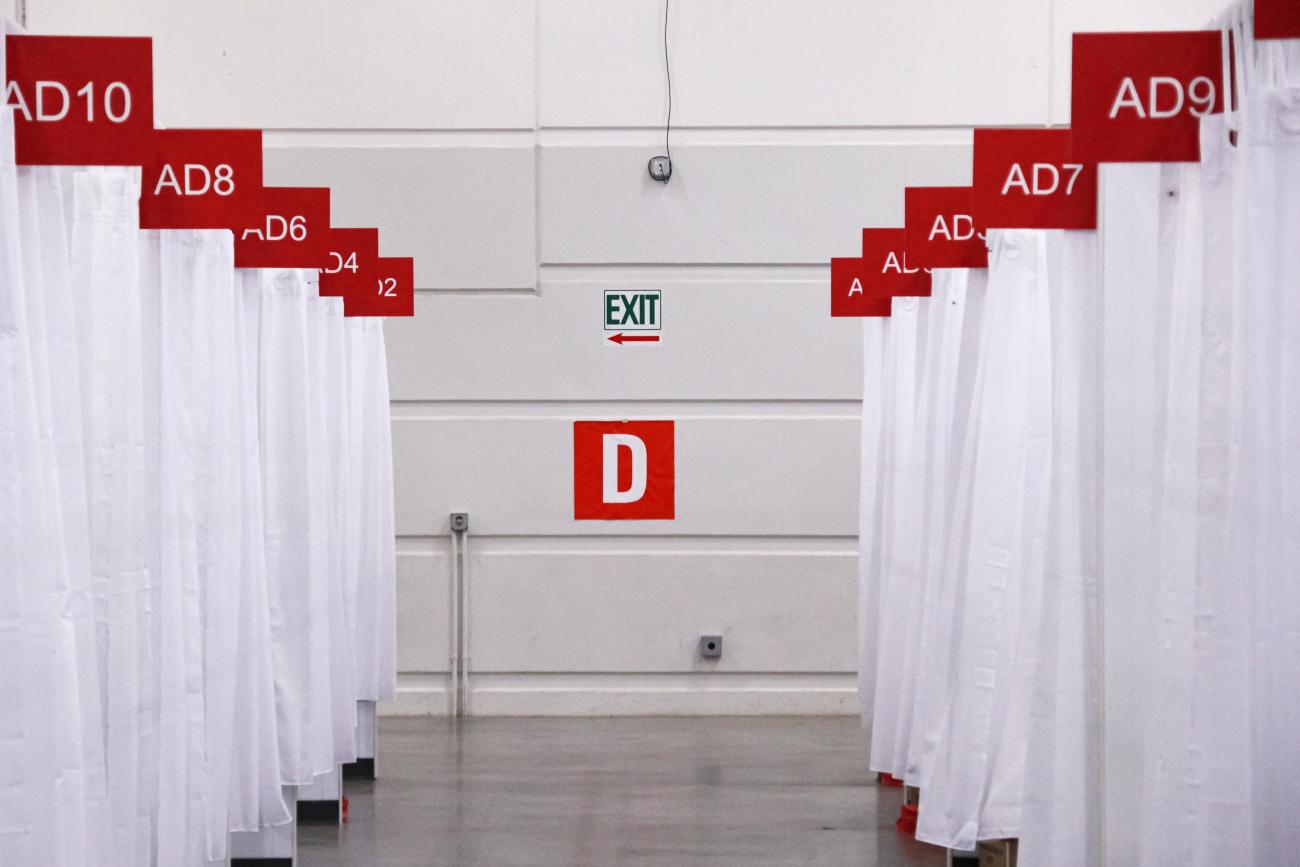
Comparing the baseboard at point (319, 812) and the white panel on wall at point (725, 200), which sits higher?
the white panel on wall at point (725, 200)

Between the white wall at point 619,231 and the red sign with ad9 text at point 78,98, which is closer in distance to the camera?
the red sign with ad9 text at point 78,98

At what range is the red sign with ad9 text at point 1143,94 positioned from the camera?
2.69 meters

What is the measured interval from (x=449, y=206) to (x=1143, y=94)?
5446mm

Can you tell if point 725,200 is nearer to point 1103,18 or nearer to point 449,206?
point 449,206

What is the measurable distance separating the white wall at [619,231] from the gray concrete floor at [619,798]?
2.17 ft

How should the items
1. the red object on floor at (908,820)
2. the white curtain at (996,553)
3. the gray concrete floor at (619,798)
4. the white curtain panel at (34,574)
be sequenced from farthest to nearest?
the red object on floor at (908,820)
the gray concrete floor at (619,798)
the white curtain at (996,553)
the white curtain panel at (34,574)

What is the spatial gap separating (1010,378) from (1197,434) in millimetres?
1170

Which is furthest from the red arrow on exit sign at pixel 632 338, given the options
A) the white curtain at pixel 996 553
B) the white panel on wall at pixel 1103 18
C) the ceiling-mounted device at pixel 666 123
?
the white curtain at pixel 996 553

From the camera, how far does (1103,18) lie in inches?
309

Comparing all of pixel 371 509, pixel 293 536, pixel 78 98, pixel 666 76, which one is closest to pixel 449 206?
pixel 666 76

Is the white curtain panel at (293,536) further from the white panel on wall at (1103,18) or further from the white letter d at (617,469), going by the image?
the white panel on wall at (1103,18)

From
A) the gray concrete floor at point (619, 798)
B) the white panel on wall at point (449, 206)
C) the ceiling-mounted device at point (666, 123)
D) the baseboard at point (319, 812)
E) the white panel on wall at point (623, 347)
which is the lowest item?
the gray concrete floor at point (619, 798)

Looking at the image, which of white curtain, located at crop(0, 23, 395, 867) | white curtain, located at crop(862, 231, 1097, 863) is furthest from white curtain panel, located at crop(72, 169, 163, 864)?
white curtain, located at crop(862, 231, 1097, 863)

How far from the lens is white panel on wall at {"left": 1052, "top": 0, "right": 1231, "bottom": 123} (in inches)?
306
